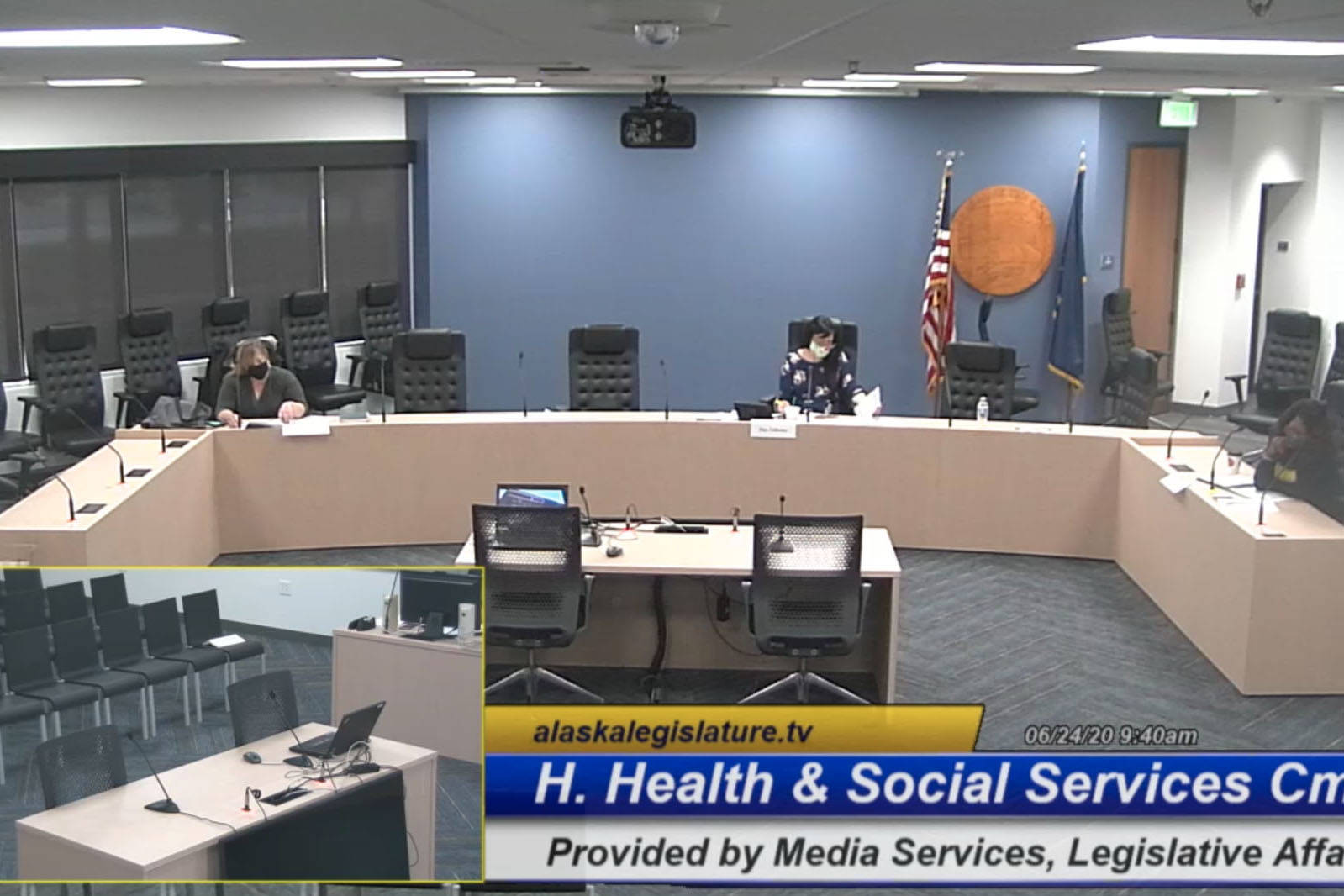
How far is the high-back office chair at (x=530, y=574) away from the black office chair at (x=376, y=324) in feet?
20.6

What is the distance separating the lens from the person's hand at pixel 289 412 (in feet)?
29.3

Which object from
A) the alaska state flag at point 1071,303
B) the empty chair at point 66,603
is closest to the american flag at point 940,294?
the alaska state flag at point 1071,303

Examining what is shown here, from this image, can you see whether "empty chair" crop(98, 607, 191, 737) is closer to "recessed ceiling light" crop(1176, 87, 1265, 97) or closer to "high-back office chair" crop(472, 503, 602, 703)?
"high-back office chair" crop(472, 503, 602, 703)

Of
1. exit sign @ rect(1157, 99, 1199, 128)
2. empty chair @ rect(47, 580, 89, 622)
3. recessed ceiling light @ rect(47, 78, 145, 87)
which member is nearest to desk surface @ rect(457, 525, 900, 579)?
empty chair @ rect(47, 580, 89, 622)

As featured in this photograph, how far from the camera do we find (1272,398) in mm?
11398

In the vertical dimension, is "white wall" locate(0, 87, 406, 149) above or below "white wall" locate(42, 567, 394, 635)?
above

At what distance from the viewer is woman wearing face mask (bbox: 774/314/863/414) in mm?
9539

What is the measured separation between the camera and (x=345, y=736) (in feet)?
12.9

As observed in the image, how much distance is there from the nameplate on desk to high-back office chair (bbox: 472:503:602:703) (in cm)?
250

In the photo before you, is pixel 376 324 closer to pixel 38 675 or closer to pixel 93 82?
pixel 93 82

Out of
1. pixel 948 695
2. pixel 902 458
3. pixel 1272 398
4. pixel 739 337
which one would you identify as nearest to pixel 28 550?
pixel 948 695

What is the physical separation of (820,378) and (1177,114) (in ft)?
16.7

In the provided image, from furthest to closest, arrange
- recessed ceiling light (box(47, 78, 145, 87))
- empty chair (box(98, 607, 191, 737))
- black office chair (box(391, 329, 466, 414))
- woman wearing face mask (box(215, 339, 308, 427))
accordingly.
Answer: black office chair (box(391, 329, 466, 414)), recessed ceiling light (box(47, 78, 145, 87)), woman wearing face mask (box(215, 339, 308, 427)), empty chair (box(98, 607, 191, 737))

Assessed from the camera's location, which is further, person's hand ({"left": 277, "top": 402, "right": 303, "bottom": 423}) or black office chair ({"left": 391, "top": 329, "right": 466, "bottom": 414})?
black office chair ({"left": 391, "top": 329, "right": 466, "bottom": 414})
